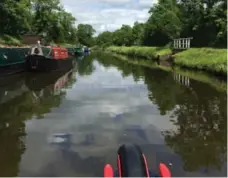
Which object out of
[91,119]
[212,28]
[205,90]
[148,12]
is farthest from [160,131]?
[148,12]

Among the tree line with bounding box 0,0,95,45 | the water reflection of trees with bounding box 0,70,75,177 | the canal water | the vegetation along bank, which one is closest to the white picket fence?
the vegetation along bank

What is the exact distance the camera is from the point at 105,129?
9.02m

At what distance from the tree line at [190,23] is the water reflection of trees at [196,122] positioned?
21407mm

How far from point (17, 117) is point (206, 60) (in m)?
18.6

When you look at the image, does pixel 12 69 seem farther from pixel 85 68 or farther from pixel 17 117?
pixel 17 117

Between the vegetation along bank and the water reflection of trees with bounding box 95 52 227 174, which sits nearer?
the water reflection of trees with bounding box 95 52 227 174

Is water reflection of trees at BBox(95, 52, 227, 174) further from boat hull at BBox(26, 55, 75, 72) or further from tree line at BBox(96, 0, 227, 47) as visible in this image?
tree line at BBox(96, 0, 227, 47)

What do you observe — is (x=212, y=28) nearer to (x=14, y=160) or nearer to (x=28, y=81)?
(x=28, y=81)

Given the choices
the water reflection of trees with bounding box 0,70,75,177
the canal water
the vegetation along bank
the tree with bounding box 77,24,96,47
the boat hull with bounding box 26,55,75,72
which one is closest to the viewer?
the canal water

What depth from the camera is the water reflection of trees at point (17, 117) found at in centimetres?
669

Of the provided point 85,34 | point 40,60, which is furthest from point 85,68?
point 85,34

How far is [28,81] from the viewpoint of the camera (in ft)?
64.6

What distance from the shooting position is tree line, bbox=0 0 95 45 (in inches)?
1509

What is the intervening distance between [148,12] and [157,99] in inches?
2222
